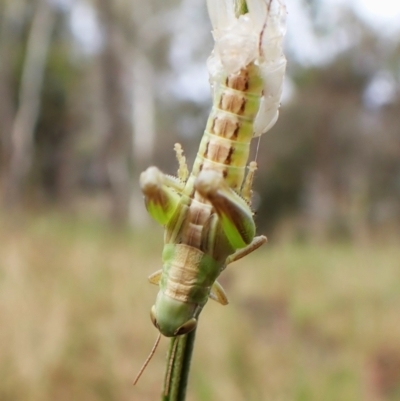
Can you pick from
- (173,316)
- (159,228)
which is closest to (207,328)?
(173,316)

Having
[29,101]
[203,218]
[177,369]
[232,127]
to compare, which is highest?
[29,101]

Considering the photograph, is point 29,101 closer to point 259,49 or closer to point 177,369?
point 259,49

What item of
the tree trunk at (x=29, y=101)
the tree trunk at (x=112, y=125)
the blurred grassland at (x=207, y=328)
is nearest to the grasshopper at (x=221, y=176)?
the blurred grassland at (x=207, y=328)

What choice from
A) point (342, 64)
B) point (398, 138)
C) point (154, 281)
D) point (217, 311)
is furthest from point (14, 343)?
point (342, 64)

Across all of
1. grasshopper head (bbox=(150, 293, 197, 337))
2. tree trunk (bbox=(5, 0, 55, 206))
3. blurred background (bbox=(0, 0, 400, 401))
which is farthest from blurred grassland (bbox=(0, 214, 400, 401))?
tree trunk (bbox=(5, 0, 55, 206))

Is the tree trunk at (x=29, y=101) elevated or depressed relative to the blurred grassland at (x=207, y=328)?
elevated

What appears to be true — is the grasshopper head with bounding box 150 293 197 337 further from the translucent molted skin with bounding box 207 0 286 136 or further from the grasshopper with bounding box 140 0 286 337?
the translucent molted skin with bounding box 207 0 286 136

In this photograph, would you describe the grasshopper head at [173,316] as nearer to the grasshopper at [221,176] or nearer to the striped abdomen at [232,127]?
the grasshopper at [221,176]
